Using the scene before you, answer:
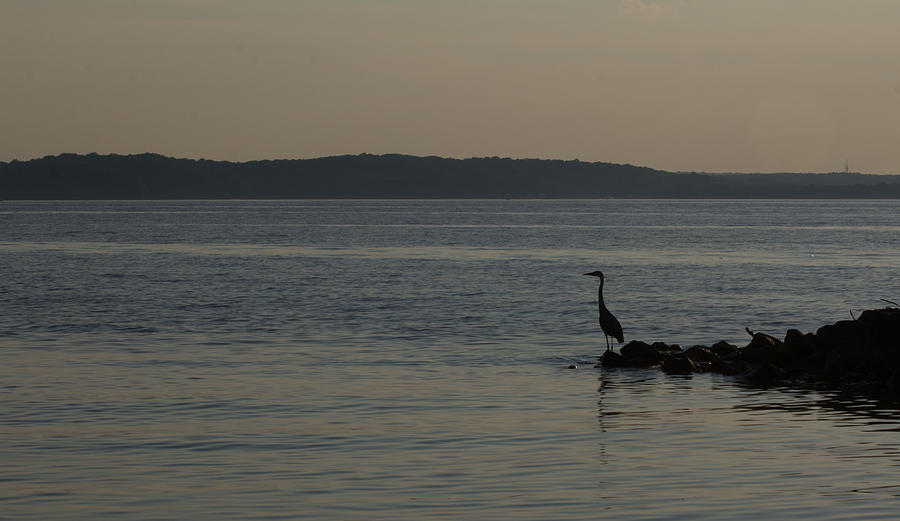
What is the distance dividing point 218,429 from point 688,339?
1846cm

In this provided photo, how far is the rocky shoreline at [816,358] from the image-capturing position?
24.2 meters

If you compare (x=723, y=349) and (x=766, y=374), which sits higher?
(x=723, y=349)

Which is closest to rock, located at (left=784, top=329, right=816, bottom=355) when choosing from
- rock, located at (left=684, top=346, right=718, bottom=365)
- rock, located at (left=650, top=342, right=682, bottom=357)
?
rock, located at (left=684, top=346, right=718, bottom=365)

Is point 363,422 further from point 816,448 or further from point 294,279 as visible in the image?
point 294,279

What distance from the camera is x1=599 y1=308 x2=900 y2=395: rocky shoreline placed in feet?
79.4

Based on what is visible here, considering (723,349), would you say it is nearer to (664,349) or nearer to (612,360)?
(664,349)

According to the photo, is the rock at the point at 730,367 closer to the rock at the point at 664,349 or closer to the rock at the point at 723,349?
the rock at the point at 723,349

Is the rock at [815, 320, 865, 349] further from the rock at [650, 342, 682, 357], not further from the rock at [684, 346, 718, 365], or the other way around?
the rock at [650, 342, 682, 357]

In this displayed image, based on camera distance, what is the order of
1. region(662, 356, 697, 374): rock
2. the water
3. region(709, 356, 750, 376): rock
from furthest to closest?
region(662, 356, 697, 374): rock, region(709, 356, 750, 376): rock, the water

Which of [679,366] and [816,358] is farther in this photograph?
[679,366]

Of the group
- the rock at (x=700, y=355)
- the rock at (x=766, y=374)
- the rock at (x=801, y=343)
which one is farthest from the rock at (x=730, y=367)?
the rock at (x=801, y=343)

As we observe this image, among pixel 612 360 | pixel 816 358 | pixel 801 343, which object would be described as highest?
pixel 801 343

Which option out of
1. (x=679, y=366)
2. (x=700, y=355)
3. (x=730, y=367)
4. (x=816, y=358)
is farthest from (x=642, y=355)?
(x=816, y=358)

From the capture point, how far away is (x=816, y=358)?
2536 cm
